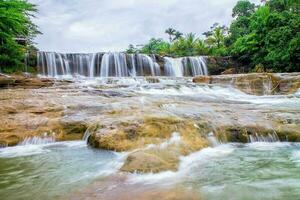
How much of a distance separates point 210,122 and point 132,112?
4.66ft

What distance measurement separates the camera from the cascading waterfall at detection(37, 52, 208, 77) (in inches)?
798

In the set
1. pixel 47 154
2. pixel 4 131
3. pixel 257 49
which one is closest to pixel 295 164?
pixel 47 154

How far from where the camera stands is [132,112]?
5762mm

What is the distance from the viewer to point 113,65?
22.0 metres

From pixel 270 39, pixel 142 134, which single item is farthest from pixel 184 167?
pixel 270 39

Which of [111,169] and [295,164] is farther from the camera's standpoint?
[295,164]

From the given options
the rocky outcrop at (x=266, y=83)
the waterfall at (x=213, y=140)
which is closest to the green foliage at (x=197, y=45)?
the rocky outcrop at (x=266, y=83)

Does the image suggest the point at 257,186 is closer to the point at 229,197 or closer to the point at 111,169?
the point at 229,197

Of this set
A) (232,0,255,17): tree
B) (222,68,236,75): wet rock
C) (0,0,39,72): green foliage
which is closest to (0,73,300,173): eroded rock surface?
(0,0,39,72): green foliage

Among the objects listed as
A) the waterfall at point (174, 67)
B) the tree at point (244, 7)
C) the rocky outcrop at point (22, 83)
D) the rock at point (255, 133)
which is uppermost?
the tree at point (244, 7)

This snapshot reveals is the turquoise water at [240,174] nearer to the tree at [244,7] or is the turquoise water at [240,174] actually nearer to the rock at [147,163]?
the rock at [147,163]

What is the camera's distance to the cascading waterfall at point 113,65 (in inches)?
798

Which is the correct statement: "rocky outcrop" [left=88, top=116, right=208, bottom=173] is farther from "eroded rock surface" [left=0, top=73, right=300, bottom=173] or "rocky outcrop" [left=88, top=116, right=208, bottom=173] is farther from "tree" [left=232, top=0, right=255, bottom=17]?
"tree" [left=232, top=0, right=255, bottom=17]

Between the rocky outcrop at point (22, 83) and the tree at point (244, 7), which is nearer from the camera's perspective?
the rocky outcrop at point (22, 83)
